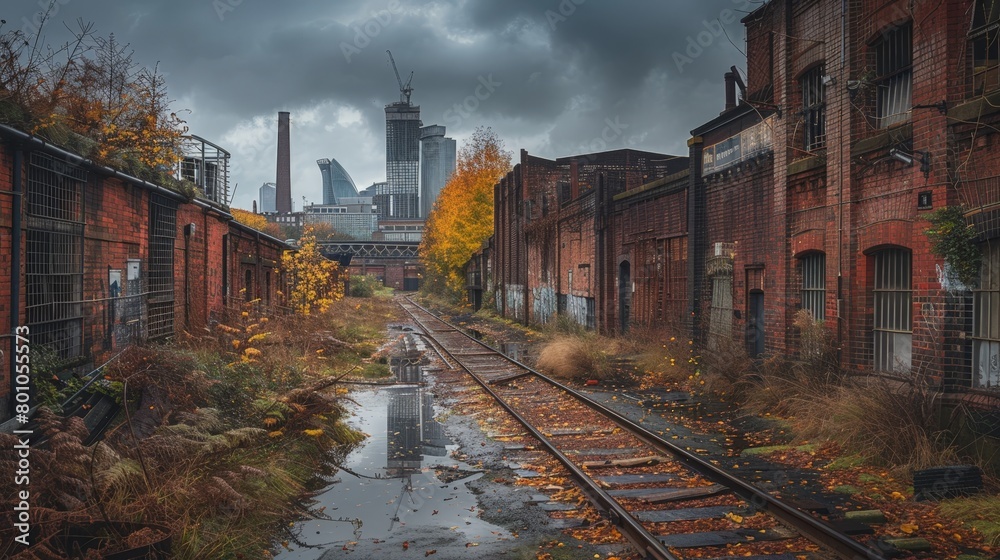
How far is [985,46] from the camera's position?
27.9ft

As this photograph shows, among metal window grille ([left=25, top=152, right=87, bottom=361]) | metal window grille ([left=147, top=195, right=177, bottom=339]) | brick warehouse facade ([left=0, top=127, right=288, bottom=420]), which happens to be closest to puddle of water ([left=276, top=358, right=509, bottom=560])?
brick warehouse facade ([left=0, top=127, right=288, bottom=420])

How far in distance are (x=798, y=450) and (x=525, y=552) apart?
4.81m

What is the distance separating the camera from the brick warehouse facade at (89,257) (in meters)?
7.59

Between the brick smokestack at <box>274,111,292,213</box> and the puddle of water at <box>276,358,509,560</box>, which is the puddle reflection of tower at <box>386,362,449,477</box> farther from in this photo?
the brick smokestack at <box>274,111,292,213</box>

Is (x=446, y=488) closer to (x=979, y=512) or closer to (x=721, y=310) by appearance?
(x=979, y=512)

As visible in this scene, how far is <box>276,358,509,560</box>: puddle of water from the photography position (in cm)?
649

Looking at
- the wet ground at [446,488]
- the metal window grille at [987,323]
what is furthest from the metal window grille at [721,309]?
the metal window grille at [987,323]

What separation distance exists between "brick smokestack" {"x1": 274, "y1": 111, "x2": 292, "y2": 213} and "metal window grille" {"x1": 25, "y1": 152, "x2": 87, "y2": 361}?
3500 inches

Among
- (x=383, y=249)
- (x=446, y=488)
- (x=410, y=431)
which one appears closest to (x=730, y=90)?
(x=410, y=431)

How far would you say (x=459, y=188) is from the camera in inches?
2025

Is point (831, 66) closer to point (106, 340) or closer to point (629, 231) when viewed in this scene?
point (629, 231)

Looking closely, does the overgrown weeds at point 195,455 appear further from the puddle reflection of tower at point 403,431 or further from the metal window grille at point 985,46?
the metal window grille at point 985,46

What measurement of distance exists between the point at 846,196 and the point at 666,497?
6.34 meters

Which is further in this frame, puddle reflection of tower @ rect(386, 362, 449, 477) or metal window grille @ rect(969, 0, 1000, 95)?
puddle reflection of tower @ rect(386, 362, 449, 477)
